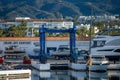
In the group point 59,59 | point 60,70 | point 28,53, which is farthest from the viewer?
point 28,53

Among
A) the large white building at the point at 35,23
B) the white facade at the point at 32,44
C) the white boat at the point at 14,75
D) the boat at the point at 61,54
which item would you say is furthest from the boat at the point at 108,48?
the large white building at the point at 35,23

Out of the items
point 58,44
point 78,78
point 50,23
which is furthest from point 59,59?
point 50,23

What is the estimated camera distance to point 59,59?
73.9 metres

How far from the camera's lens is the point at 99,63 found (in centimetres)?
5953

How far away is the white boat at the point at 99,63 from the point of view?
58719 mm

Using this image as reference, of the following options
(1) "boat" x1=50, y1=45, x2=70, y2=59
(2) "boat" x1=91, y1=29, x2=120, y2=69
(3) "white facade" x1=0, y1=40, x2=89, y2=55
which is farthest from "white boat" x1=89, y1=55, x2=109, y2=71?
(3) "white facade" x1=0, y1=40, x2=89, y2=55

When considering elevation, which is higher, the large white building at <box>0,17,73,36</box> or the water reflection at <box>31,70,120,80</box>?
the large white building at <box>0,17,73,36</box>

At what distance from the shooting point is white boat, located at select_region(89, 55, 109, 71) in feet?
193

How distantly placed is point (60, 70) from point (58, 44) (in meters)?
19.5

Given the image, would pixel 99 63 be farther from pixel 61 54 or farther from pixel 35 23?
pixel 35 23

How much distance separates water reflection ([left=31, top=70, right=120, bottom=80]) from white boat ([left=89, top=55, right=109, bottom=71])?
3.45 feet

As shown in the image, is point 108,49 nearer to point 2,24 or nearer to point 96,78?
Answer: point 96,78

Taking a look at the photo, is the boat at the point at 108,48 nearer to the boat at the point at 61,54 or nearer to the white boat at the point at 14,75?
the boat at the point at 61,54

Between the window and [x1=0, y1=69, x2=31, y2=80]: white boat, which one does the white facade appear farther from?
[x1=0, y1=69, x2=31, y2=80]: white boat
